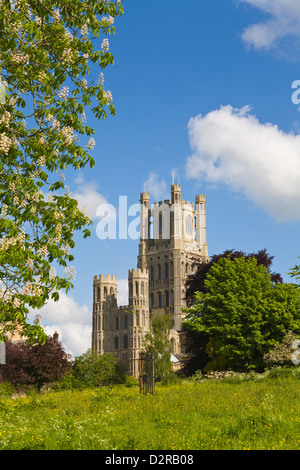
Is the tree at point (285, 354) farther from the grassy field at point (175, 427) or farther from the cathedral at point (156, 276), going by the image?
the cathedral at point (156, 276)

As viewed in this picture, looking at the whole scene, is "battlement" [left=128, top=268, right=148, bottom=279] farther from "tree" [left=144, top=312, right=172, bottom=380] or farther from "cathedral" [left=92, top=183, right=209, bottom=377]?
"tree" [left=144, top=312, right=172, bottom=380]

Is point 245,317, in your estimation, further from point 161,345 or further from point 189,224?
point 189,224

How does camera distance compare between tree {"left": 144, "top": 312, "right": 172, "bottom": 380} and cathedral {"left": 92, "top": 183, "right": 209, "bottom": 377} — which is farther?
cathedral {"left": 92, "top": 183, "right": 209, "bottom": 377}

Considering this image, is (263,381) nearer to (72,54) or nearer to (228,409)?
(228,409)

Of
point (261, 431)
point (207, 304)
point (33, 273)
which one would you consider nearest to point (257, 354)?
point (207, 304)

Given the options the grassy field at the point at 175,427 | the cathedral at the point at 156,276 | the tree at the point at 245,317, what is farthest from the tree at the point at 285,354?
the cathedral at the point at 156,276

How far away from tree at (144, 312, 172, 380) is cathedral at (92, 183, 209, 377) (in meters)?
86.0

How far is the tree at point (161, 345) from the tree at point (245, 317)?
213 cm

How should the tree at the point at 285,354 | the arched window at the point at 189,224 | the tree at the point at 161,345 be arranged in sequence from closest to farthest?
the tree at the point at 285,354 → the tree at the point at 161,345 → the arched window at the point at 189,224

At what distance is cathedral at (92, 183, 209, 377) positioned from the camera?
126950mm

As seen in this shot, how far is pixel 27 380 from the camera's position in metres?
42.1

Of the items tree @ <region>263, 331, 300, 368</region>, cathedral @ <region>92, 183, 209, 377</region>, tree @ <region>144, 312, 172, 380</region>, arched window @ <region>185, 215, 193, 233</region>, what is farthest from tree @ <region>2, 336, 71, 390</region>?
arched window @ <region>185, 215, 193, 233</region>

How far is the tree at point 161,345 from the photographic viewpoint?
112 ft

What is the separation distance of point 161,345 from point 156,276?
354 feet
